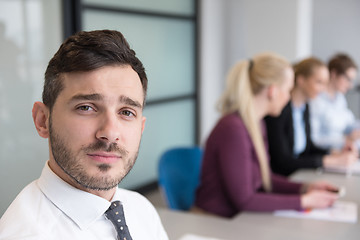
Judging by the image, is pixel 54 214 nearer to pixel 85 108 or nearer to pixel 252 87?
pixel 85 108

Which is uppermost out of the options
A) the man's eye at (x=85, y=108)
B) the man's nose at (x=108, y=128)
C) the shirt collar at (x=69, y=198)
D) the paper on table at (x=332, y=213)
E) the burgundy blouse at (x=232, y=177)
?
the man's eye at (x=85, y=108)

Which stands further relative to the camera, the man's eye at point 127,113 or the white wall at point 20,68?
the white wall at point 20,68

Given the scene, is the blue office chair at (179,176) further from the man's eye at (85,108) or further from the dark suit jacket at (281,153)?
the man's eye at (85,108)

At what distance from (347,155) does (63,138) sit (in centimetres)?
210

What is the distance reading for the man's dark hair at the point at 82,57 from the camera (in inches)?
30.7

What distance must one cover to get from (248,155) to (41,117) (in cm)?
115

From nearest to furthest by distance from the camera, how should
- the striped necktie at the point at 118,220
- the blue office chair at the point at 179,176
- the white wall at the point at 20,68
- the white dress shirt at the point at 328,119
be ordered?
the striped necktie at the point at 118,220, the blue office chair at the point at 179,176, the white wall at the point at 20,68, the white dress shirt at the point at 328,119

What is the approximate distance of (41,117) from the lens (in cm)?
84

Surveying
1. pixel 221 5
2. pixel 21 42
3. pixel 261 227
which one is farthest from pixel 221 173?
pixel 221 5

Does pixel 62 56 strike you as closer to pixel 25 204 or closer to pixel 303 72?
pixel 25 204

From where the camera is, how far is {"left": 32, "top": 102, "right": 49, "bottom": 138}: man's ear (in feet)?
2.70

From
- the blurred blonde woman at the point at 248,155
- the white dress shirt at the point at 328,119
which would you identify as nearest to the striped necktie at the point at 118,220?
the blurred blonde woman at the point at 248,155

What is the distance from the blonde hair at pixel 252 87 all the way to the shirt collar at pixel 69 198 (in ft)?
3.93

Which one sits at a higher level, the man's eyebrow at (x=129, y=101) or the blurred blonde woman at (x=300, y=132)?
the man's eyebrow at (x=129, y=101)
